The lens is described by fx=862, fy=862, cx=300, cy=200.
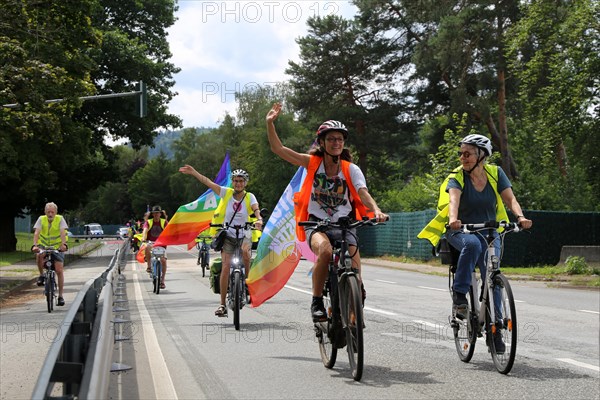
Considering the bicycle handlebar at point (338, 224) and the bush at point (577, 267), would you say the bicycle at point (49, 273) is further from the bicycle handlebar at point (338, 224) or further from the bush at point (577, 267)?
the bush at point (577, 267)

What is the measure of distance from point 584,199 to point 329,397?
125 ft

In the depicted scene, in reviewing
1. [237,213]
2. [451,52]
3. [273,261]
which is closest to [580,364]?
[273,261]

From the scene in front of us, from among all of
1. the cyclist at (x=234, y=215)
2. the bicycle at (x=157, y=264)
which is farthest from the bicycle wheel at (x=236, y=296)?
the bicycle at (x=157, y=264)

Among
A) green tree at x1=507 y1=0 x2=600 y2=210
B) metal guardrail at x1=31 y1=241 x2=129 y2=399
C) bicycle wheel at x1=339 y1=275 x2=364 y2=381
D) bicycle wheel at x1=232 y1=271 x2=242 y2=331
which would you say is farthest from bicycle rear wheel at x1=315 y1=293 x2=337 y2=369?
green tree at x1=507 y1=0 x2=600 y2=210

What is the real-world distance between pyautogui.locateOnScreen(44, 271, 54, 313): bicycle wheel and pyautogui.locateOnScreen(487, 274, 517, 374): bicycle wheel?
977 centimetres

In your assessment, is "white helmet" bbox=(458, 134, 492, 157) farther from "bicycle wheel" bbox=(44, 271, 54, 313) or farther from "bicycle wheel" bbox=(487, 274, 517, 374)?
"bicycle wheel" bbox=(44, 271, 54, 313)

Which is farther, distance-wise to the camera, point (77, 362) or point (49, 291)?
point (49, 291)

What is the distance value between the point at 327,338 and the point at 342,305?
676 mm

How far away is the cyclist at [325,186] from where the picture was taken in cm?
714

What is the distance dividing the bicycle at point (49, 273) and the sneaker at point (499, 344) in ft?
32.3

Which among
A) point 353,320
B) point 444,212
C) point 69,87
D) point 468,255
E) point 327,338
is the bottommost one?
point 327,338

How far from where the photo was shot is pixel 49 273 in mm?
14938

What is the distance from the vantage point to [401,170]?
57.4 meters

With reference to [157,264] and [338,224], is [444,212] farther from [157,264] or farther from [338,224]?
[157,264]
